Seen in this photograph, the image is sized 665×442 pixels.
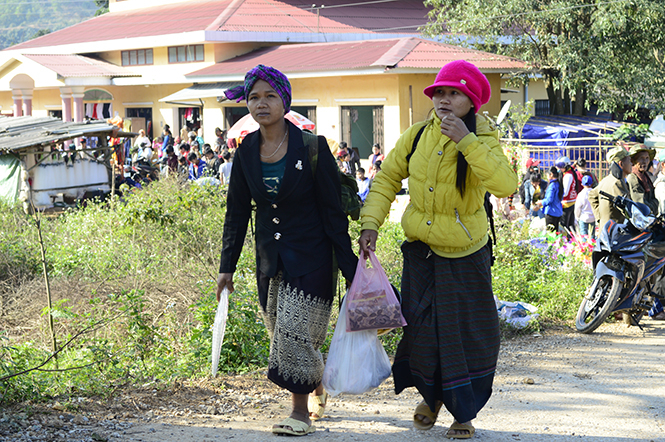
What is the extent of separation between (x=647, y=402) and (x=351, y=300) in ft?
6.80

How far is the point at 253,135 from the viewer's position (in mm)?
3793

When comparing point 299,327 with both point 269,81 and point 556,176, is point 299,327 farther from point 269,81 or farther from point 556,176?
point 556,176

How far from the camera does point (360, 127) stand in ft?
64.5

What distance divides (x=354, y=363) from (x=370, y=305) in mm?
297

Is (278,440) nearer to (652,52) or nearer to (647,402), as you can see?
(647,402)

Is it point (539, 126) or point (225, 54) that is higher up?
point (225, 54)

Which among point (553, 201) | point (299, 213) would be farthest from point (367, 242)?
point (553, 201)

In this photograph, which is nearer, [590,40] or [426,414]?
[426,414]

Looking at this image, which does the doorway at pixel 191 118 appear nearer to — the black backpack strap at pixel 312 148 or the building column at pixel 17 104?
the building column at pixel 17 104

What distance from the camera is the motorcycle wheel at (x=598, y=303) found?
5945 mm

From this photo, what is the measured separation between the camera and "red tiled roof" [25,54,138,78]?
25.1 m

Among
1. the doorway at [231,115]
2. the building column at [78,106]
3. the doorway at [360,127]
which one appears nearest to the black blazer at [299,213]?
the doorway at [360,127]

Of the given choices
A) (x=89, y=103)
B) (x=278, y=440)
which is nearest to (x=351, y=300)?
(x=278, y=440)

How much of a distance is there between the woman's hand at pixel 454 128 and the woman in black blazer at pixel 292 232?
2.05 feet
